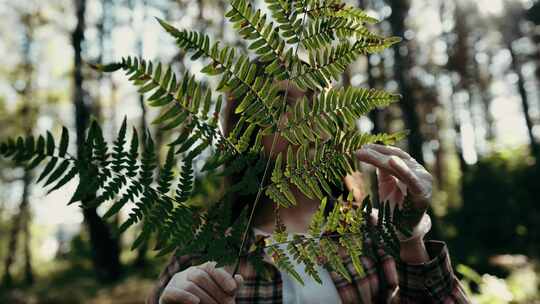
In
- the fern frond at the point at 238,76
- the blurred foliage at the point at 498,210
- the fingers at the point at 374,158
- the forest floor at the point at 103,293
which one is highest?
the fern frond at the point at 238,76

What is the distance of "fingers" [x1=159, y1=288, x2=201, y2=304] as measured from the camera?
0.96m

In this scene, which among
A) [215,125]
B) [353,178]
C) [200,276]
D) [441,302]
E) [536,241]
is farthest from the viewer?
[536,241]

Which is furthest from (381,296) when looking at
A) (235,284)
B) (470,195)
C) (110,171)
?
(470,195)

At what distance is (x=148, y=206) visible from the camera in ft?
2.56

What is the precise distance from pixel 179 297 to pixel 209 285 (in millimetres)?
94

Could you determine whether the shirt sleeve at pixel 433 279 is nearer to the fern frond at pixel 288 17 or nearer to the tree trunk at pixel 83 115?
the fern frond at pixel 288 17

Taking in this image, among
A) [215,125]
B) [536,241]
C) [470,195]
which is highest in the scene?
[215,125]

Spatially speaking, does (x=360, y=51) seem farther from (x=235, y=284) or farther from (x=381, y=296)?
(x=381, y=296)

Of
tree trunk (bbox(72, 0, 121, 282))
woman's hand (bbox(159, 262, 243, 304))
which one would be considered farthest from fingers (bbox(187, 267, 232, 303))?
tree trunk (bbox(72, 0, 121, 282))

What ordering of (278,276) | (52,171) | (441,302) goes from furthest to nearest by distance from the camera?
(278,276) → (441,302) → (52,171)

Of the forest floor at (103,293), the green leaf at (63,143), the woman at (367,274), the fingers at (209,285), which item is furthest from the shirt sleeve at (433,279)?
the forest floor at (103,293)

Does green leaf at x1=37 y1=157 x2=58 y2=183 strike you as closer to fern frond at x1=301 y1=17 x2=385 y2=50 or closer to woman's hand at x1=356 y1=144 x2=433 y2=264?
fern frond at x1=301 y1=17 x2=385 y2=50

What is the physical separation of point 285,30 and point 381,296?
1.32 metres

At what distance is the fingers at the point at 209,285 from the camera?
0.93 m
